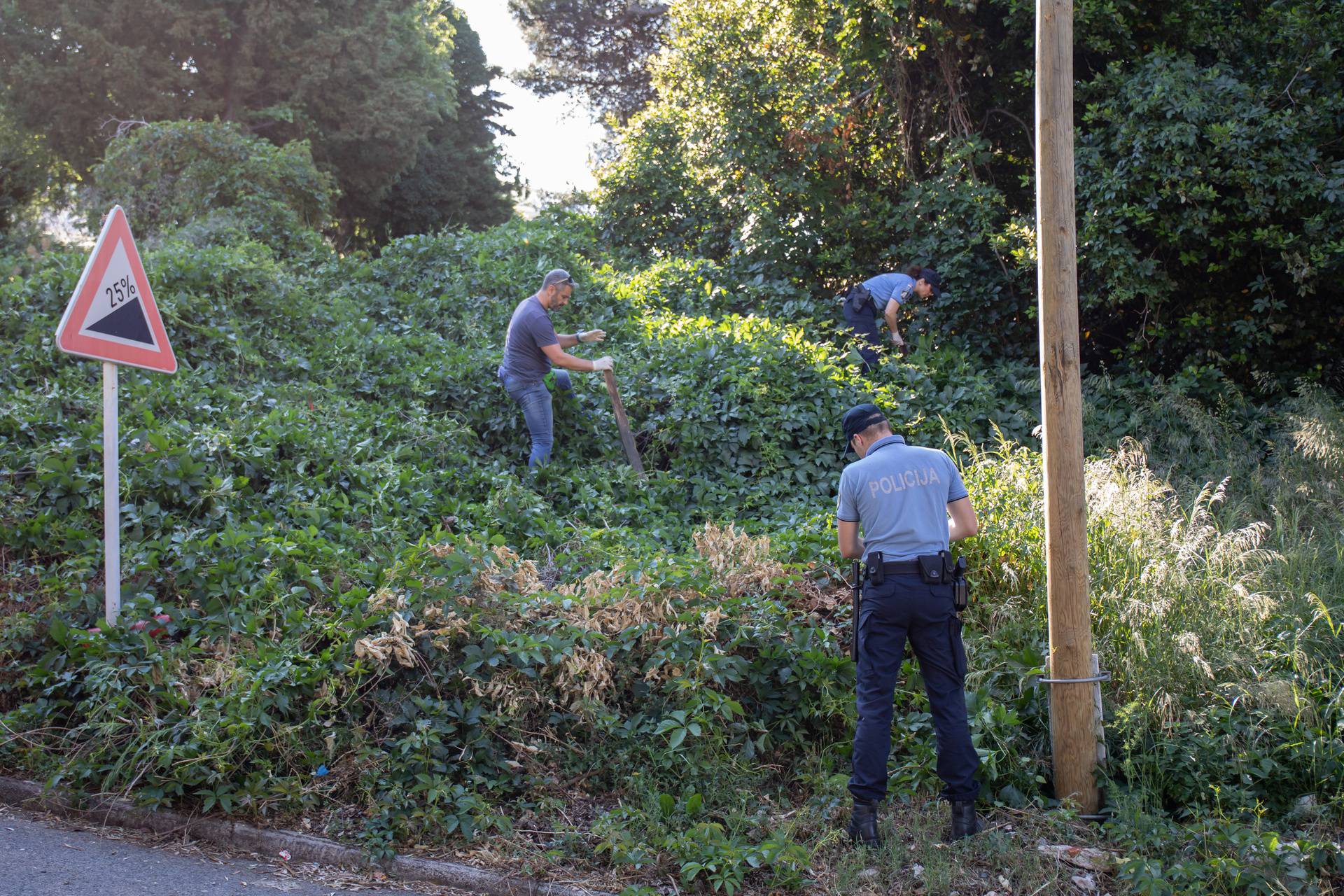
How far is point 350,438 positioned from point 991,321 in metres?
7.24

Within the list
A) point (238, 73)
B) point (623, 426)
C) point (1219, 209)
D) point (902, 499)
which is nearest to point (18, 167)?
point (238, 73)

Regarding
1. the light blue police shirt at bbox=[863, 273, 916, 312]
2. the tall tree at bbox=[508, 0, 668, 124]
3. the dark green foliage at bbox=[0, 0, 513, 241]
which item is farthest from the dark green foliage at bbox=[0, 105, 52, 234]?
the light blue police shirt at bbox=[863, 273, 916, 312]

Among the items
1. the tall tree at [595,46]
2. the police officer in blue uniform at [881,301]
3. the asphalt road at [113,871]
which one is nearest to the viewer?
the asphalt road at [113,871]

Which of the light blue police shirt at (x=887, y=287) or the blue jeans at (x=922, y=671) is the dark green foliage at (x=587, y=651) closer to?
the blue jeans at (x=922, y=671)

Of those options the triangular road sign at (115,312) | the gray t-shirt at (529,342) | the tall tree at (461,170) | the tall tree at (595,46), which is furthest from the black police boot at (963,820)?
the tall tree at (595,46)

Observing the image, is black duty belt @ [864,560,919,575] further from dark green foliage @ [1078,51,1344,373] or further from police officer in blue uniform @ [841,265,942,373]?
dark green foliage @ [1078,51,1344,373]

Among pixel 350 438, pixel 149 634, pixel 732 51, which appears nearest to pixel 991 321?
pixel 732 51

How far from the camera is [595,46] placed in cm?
2723

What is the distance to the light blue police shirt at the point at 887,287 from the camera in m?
10.4

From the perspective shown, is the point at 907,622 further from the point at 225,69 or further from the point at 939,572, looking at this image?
the point at 225,69

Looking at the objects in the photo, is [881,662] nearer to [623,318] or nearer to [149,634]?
[149,634]

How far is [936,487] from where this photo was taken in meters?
4.29

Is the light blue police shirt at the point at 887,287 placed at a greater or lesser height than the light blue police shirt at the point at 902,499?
greater

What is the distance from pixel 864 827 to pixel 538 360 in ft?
16.5
